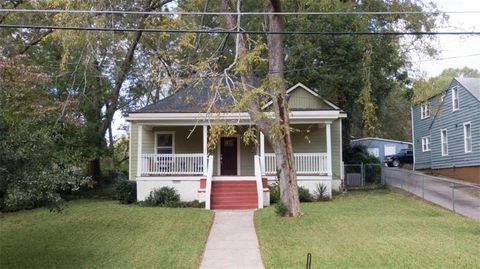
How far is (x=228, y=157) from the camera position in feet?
81.0

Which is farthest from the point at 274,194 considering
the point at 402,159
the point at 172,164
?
the point at 402,159

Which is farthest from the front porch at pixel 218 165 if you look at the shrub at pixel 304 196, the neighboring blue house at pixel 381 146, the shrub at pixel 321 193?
the neighboring blue house at pixel 381 146

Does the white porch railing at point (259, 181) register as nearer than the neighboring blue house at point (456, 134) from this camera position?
Yes

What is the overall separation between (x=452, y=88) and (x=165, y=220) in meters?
21.0

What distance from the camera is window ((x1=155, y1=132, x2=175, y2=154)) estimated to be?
24.5 meters

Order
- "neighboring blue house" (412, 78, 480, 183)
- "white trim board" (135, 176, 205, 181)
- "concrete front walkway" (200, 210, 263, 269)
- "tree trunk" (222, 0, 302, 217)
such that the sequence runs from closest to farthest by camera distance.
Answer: "concrete front walkway" (200, 210, 263, 269) → "tree trunk" (222, 0, 302, 217) → "white trim board" (135, 176, 205, 181) → "neighboring blue house" (412, 78, 480, 183)

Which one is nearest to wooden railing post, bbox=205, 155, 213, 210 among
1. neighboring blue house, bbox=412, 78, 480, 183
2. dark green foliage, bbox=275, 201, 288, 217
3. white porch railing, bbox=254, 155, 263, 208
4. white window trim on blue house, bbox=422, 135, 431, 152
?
white porch railing, bbox=254, 155, 263, 208

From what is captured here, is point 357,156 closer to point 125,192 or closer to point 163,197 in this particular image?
point 163,197

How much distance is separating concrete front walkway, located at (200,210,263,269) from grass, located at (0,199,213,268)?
269 millimetres

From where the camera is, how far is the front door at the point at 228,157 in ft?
80.7

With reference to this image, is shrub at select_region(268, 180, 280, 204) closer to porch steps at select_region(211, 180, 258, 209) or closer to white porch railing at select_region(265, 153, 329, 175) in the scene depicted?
porch steps at select_region(211, 180, 258, 209)

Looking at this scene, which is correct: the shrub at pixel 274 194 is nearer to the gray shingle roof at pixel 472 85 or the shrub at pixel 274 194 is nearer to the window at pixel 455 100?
the gray shingle roof at pixel 472 85

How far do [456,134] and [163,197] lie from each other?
18.0 m

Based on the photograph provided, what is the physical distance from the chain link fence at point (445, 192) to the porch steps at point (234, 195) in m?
6.70
